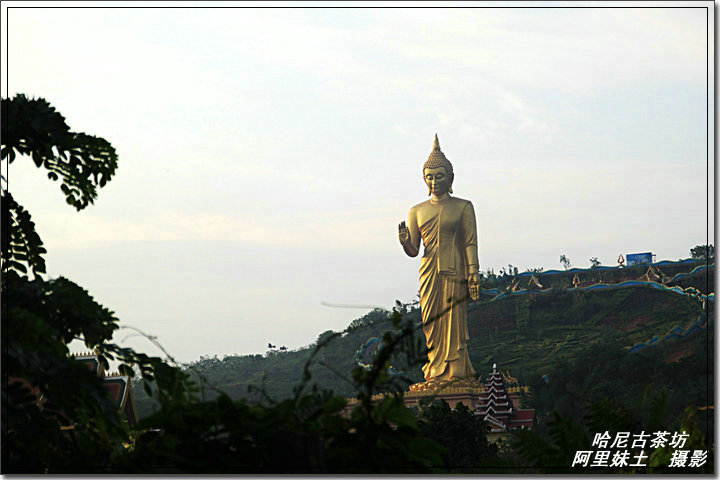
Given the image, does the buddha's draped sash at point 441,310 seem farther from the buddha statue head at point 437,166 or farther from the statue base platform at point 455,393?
the buddha statue head at point 437,166

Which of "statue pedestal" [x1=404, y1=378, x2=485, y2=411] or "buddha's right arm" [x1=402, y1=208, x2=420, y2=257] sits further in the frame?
"buddha's right arm" [x1=402, y1=208, x2=420, y2=257]

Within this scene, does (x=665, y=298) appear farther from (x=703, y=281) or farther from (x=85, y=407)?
(x=85, y=407)

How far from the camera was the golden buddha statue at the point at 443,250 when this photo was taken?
482 inches

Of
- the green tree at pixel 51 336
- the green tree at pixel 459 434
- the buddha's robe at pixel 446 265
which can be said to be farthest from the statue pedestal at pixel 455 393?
the green tree at pixel 51 336

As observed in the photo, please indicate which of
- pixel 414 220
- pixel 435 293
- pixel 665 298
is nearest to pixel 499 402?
pixel 435 293

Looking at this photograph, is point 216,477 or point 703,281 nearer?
point 216,477

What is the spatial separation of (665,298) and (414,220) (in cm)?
1153

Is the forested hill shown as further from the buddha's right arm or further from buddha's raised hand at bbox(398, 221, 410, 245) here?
buddha's raised hand at bbox(398, 221, 410, 245)

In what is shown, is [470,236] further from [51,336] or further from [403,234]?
[51,336]

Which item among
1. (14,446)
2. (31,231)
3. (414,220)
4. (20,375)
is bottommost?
(14,446)

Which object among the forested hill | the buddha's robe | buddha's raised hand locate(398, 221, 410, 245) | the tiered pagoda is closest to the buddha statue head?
the buddha's robe

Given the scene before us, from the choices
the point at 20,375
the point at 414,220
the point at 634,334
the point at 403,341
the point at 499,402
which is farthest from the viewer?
the point at 634,334

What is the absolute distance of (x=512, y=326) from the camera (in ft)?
73.9

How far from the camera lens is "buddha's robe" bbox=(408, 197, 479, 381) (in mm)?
12250
